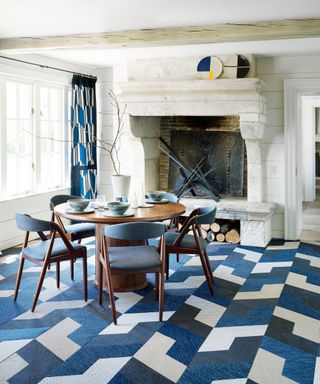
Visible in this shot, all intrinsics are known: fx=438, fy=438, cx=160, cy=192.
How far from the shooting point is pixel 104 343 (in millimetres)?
2781

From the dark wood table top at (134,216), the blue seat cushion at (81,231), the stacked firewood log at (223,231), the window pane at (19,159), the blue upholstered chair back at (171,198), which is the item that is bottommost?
the stacked firewood log at (223,231)

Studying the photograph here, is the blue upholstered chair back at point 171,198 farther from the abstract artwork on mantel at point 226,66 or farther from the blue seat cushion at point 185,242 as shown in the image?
the abstract artwork on mantel at point 226,66

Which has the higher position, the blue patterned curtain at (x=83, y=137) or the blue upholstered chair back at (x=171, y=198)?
the blue patterned curtain at (x=83, y=137)

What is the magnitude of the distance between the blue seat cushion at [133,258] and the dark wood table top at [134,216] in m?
0.25

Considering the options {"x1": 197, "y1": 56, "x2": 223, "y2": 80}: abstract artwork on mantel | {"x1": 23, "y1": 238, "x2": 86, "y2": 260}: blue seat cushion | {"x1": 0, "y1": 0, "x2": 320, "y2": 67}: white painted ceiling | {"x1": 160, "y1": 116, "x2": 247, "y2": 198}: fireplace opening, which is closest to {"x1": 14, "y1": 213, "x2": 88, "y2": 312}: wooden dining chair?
{"x1": 23, "y1": 238, "x2": 86, "y2": 260}: blue seat cushion

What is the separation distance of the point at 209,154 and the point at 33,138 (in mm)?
2322

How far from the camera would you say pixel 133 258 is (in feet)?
10.6

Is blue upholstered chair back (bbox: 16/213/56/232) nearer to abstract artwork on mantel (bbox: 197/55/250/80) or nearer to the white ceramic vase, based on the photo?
the white ceramic vase

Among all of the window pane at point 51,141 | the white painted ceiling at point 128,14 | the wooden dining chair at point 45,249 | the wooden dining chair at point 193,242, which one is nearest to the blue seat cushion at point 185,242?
the wooden dining chair at point 193,242

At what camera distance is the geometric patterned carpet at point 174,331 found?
2.45m

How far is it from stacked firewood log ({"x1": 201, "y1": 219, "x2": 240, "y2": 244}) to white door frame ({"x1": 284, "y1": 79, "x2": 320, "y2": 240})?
0.69m

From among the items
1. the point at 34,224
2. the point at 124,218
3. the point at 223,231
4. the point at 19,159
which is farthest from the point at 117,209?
the point at 19,159

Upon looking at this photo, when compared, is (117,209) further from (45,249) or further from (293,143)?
(293,143)

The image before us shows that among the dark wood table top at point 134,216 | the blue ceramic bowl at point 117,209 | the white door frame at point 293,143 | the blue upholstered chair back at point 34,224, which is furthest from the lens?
the white door frame at point 293,143
